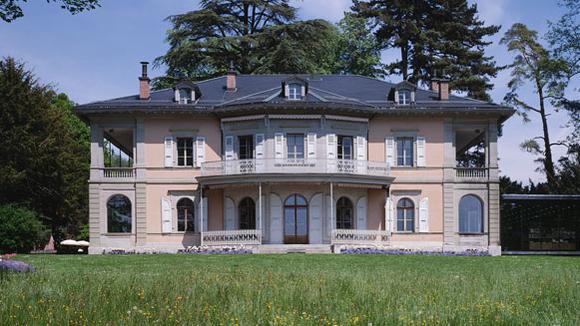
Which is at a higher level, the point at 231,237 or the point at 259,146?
the point at 259,146

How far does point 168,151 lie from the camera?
1415 inches

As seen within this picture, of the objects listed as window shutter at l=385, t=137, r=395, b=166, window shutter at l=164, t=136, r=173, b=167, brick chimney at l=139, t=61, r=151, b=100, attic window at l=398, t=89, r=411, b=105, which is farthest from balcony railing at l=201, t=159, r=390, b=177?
brick chimney at l=139, t=61, r=151, b=100

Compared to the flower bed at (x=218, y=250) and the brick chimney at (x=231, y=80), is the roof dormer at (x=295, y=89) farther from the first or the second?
the flower bed at (x=218, y=250)

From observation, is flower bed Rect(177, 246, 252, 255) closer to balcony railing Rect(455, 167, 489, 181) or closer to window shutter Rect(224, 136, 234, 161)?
window shutter Rect(224, 136, 234, 161)

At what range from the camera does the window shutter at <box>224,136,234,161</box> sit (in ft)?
117

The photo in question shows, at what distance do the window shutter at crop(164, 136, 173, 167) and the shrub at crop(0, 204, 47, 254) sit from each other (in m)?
5.87

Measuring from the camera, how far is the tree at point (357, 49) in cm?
5156

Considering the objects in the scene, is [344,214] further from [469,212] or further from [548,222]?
[548,222]

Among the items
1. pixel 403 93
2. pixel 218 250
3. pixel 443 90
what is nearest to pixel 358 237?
pixel 218 250

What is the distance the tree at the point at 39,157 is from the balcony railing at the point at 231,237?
9585 millimetres

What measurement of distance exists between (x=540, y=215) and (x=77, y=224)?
24.8m

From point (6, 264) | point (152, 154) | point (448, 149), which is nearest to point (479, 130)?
point (448, 149)

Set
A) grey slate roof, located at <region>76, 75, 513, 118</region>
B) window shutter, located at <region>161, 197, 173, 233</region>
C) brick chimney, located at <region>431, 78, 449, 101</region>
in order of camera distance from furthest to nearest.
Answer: brick chimney, located at <region>431, 78, 449, 101</region>
window shutter, located at <region>161, 197, 173, 233</region>
grey slate roof, located at <region>76, 75, 513, 118</region>

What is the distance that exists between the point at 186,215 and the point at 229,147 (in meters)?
3.39
